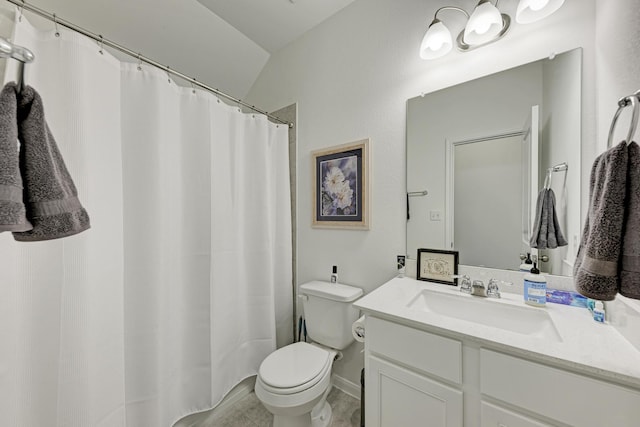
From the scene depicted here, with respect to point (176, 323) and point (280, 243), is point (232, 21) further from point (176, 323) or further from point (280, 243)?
point (176, 323)

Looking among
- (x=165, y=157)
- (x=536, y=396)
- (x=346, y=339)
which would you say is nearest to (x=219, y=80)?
(x=165, y=157)

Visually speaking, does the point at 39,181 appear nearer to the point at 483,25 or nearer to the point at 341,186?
the point at 341,186

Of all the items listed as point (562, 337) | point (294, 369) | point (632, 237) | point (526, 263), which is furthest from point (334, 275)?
point (632, 237)

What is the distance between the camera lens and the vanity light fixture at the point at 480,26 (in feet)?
3.39

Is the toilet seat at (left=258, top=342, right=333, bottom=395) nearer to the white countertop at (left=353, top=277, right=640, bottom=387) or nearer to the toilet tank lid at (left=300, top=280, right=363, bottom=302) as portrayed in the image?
the toilet tank lid at (left=300, top=280, right=363, bottom=302)

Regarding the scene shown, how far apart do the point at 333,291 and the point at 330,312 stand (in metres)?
0.14

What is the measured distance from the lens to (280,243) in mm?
1966

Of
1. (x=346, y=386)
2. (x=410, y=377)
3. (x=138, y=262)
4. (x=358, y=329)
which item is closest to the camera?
(x=410, y=377)

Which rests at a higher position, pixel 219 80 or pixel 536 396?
pixel 219 80

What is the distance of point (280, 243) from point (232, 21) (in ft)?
5.60

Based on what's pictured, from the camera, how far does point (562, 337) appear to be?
0.80m

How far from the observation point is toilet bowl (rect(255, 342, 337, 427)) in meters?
1.19

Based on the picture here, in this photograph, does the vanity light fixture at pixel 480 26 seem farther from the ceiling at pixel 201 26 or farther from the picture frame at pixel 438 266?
the picture frame at pixel 438 266

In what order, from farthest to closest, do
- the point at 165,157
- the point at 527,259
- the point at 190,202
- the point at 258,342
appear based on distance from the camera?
the point at 258,342
the point at 190,202
the point at 165,157
the point at 527,259
